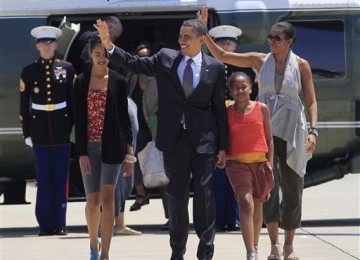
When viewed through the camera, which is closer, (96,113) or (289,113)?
(96,113)

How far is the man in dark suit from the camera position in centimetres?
836

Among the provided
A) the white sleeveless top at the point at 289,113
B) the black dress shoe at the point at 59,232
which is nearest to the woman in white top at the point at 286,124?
the white sleeveless top at the point at 289,113

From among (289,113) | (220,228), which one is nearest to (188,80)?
(289,113)

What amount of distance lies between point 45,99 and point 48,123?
9.7 inches

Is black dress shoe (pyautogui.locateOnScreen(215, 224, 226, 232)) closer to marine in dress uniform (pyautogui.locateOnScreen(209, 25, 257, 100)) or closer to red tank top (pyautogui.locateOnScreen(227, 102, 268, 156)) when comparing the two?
marine in dress uniform (pyautogui.locateOnScreen(209, 25, 257, 100))

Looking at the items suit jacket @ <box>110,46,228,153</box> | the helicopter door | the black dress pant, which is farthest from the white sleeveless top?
the helicopter door

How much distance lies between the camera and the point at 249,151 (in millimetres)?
8570

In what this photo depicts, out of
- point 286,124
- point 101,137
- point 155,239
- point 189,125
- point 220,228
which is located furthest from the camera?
point 220,228

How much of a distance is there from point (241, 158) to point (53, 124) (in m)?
3.26

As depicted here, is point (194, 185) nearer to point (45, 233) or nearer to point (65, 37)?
point (45, 233)

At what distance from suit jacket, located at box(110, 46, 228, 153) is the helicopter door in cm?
323

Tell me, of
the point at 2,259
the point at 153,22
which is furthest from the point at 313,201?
the point at 2,259

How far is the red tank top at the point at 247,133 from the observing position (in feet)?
28.1

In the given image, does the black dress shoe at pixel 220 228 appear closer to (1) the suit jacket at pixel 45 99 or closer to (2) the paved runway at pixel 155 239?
(2) the paved runway at pixel 155 239
